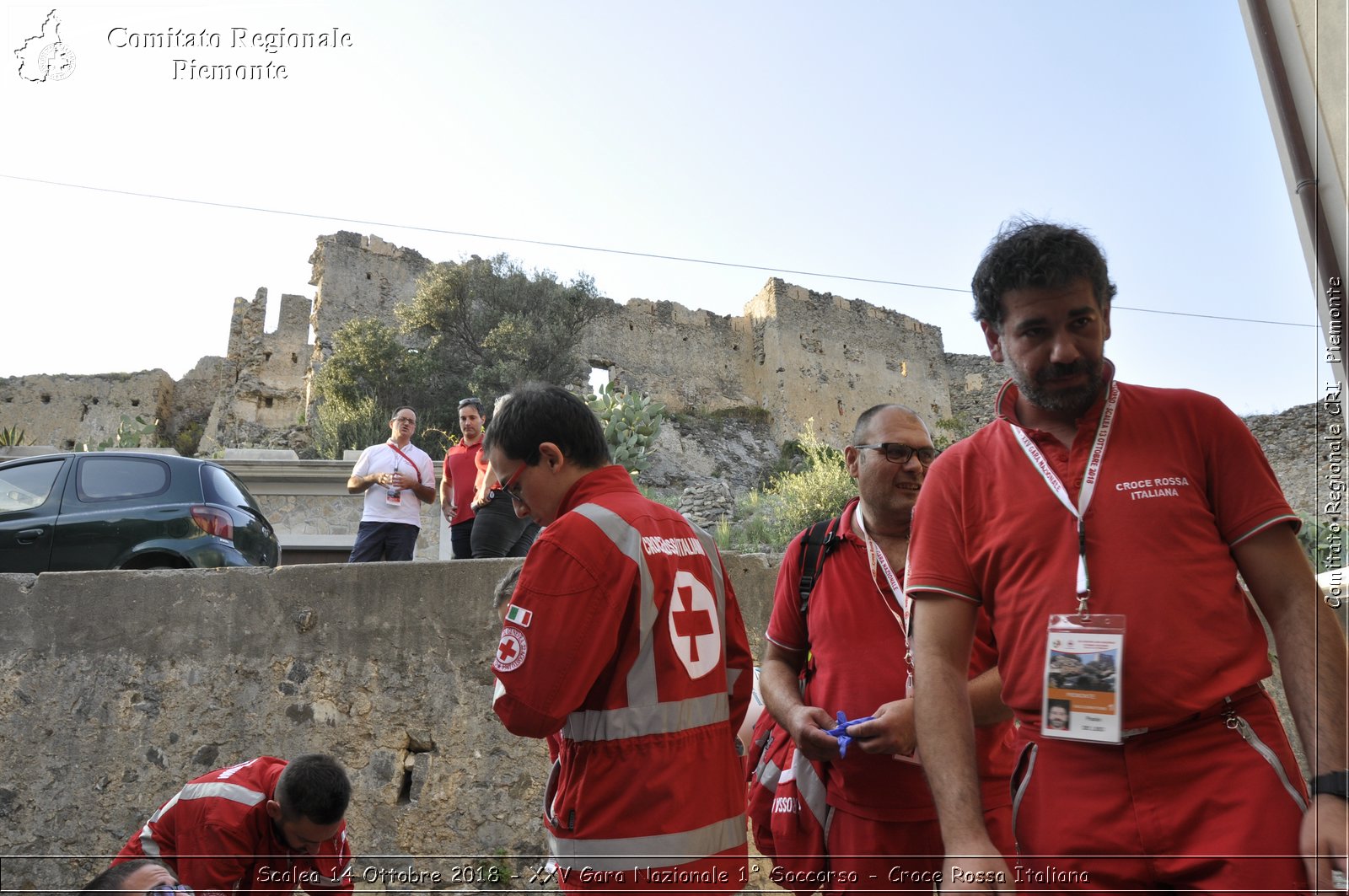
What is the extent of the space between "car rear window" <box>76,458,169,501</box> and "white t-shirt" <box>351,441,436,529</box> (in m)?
1.19

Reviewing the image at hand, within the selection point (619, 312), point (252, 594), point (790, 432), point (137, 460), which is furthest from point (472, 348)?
point (252, 594)

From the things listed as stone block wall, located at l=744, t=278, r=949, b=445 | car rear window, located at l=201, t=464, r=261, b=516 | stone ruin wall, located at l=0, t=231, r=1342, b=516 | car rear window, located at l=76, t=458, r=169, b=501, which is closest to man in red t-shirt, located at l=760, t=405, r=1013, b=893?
car rear window, located at l=201, t=464, r=261, b=516

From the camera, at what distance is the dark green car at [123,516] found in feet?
19.2

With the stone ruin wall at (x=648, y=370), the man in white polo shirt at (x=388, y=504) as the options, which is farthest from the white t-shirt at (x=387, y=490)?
the stone ruin wall at (x=648, y=370)

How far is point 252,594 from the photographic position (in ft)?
16.0

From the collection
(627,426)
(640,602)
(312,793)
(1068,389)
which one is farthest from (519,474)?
(627,426)

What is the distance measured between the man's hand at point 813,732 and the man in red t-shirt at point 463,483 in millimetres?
4364

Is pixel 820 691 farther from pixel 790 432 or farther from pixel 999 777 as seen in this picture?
pixel 790 432

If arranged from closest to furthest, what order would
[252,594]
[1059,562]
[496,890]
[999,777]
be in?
1. [1059,562]
2. [999,777]
3. [496,890]
4. [252,594]

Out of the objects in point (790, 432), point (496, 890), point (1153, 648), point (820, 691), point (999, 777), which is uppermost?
point (790, 432)

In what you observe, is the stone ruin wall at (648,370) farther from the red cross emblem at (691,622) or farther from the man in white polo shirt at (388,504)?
the red cross emblem at (691,622)

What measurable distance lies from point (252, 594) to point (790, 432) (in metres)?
26.5

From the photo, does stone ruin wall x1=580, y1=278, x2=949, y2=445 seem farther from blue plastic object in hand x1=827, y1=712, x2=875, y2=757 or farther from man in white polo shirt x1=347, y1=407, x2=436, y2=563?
blue plastic object in hand x1=827, y1=712, x2=875, y2=757

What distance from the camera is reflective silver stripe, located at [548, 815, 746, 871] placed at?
6.86ft
